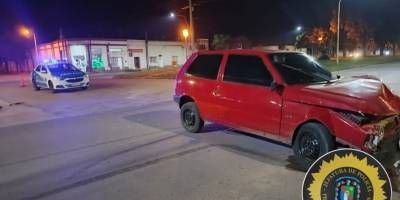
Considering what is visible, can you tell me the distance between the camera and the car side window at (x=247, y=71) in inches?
241

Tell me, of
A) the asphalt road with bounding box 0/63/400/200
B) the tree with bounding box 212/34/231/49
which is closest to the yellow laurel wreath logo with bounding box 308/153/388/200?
the asphalt road with bounding box 0/63/400/200

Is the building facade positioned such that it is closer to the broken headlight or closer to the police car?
the police car

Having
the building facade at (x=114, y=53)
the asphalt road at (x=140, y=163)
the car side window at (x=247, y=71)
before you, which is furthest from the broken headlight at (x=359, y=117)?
the building facade at (x=114, y=53)

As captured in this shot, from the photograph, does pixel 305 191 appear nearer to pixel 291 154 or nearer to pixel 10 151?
pixel 291 154

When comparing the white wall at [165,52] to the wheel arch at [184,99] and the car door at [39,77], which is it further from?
the wheel arch at [184,99]

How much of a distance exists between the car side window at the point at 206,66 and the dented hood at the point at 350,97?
1.94 m

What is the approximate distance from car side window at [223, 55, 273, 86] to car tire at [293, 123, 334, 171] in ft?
3.35

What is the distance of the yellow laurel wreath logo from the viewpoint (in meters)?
2.66

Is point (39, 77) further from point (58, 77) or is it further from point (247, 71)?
point (247, 71)

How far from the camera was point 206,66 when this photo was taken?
7.50 m

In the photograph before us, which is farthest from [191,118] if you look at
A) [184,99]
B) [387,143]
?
[387,143]

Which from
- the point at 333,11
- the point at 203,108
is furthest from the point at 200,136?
the point at 333,11

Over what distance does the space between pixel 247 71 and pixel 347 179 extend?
3.92 metres

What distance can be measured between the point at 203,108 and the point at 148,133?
1.50 m
